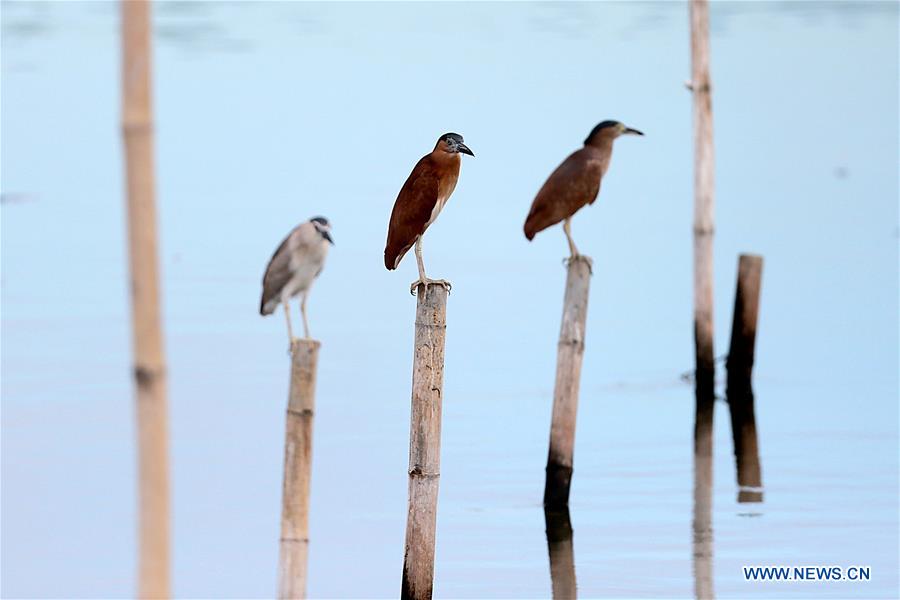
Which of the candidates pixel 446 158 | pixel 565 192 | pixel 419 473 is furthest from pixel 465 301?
pixel 419 473

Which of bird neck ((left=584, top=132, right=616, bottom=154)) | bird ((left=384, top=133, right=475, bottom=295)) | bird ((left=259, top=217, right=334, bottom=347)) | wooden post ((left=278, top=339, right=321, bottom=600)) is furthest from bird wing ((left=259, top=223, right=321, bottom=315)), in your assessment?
bird neck ((left=584, top=132, right=616, bottom=154))

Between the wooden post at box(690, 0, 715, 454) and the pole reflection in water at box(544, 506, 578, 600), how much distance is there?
226cm

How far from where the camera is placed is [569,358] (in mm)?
8383

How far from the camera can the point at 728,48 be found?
28.3 meters

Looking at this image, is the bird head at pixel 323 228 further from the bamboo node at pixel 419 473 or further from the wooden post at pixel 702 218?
the wooden post at pixel 702 218

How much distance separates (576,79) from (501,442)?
15.7 meters

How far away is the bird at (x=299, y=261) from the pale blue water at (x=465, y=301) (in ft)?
5.60

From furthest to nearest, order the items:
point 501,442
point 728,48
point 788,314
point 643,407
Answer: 1. point 728,48
2. point 788,314
3. point 643,407
4. point 501,442

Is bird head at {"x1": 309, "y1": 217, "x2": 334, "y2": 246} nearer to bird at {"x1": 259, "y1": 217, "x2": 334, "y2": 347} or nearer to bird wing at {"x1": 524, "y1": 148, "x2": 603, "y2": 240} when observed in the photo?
bird at {"x1": 259, "y1": 217, "x2": 334, "y2": 347}

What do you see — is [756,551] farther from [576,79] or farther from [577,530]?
[576,79]

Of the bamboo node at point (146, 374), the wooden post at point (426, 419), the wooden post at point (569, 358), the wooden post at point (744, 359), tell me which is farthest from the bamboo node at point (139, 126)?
the wooden post at point (744, 359)

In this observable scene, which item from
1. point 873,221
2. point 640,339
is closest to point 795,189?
point 873,221

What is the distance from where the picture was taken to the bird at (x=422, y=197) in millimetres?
7531

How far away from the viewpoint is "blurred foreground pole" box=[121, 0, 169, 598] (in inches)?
150
